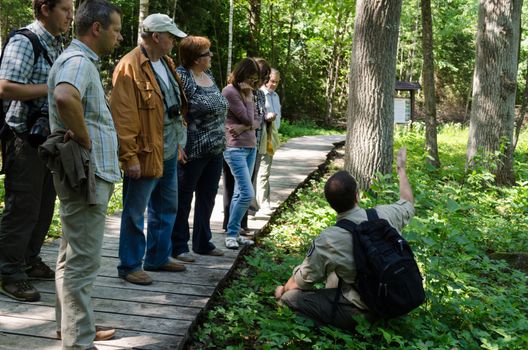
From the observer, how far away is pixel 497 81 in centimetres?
1006

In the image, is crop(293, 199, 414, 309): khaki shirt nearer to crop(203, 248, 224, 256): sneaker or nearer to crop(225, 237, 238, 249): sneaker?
crop(203, 248, 224, 256): sneaker

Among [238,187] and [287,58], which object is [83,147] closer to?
[238,187]

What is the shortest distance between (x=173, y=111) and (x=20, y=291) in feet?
5.59

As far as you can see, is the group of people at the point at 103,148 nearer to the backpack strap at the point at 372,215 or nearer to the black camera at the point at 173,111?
the black camera at the point at 173,111

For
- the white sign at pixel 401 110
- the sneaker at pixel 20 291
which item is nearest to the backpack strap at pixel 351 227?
the sneaker at pixel 20 291

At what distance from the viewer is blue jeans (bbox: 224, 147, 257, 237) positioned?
5.59 metres

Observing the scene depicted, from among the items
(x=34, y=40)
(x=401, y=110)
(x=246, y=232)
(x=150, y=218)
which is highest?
(x=34, y=40)

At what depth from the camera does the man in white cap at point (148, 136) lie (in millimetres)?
3986

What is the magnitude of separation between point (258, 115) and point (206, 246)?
5.84 ft

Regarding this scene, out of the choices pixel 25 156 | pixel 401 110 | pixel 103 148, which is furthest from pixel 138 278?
pixel 401 110

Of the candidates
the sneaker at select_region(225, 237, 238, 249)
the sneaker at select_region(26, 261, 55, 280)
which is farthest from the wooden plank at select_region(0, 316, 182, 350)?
the sneaker at select_region(225, 237, 238, 249)

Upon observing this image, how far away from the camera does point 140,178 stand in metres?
4.12

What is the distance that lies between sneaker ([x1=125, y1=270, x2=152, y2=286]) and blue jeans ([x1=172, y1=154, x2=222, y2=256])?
76 cm

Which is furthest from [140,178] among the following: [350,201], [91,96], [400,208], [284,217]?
[284,217]
